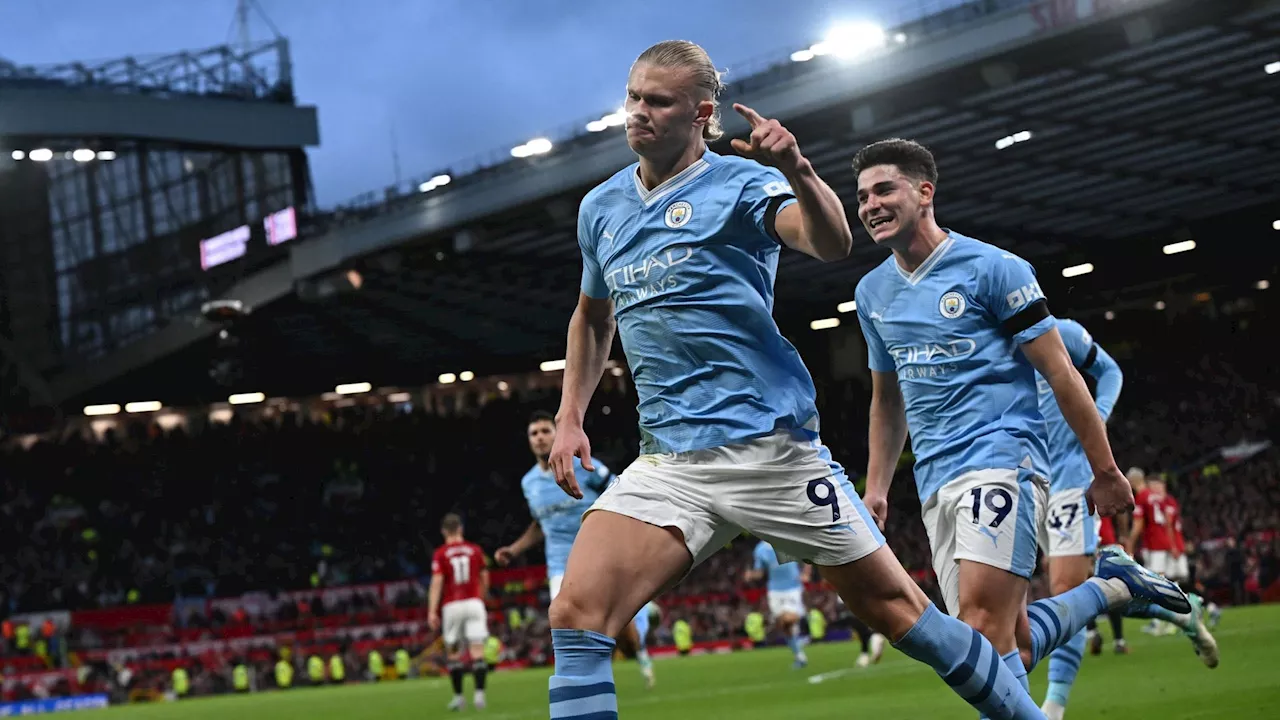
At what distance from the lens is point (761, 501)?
14.6 feet

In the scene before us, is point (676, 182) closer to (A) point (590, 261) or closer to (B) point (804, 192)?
(A) point (590, 261)

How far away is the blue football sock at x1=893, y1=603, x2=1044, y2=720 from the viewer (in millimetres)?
4570

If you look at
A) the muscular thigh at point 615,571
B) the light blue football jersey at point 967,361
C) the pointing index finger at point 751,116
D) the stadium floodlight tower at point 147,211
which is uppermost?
the stadium floodlight tower at point 147,211

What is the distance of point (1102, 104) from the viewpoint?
26391 mm

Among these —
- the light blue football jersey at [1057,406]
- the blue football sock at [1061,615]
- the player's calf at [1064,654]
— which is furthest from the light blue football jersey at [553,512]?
the blue football sock at [1061,615]

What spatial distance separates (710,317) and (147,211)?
1664 inches

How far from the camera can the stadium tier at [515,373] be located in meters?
16.0

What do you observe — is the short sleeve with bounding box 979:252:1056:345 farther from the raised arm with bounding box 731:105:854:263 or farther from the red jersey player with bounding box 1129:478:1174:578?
the red jersey player with bounding box 1129:478:1174:578

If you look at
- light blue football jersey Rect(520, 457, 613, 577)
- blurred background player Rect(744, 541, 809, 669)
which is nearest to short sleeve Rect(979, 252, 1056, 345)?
light blue football jersey Rect(520, 457, 613, 577)

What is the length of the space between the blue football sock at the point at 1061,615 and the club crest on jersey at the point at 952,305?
1158 mm

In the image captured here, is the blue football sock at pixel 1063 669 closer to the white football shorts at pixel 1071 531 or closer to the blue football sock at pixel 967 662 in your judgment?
the white football shorts at pixel 1071 531

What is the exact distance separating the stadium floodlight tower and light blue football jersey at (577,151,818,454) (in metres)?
36.5

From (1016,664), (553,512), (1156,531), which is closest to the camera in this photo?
(1016,664)

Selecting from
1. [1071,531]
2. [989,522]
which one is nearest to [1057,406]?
[1071,531]
